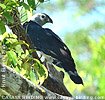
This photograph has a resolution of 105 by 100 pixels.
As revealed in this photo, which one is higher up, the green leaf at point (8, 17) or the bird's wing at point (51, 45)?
the bird's wing at point (51, 45)

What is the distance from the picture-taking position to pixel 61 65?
4629mm

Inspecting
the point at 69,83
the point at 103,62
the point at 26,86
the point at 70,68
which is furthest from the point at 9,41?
the point at 69,83

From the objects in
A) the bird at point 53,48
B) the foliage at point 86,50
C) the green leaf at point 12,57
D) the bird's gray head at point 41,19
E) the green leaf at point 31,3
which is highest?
the foliage at point 86,50

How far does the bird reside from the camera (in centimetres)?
454

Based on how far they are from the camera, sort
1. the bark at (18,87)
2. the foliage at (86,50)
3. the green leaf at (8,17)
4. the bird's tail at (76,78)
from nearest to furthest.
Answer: the bark at (18,87) → the green leaf at (8,17) → the bird's tail at (76,78) → the foliage at (86,50)

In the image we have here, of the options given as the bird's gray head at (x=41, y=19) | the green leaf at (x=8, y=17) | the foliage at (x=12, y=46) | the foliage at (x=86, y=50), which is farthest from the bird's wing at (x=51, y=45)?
the foliage at (x=86, y=50)

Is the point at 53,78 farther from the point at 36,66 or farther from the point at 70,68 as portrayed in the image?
the point at 36,66

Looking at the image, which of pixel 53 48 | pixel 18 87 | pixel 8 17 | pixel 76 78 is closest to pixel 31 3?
pixel 8 17

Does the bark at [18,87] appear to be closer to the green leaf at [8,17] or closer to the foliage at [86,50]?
the green leaf at [8,17]

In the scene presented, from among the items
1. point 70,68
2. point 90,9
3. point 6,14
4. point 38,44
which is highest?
point 90,9

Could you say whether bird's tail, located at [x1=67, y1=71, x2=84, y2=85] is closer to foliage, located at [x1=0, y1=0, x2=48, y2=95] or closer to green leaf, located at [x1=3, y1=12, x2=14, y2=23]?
foliage, located at [x1=0, y1=0, x2=48, y2=95]

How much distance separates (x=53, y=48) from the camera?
4.86 m

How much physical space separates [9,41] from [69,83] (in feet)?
16.2

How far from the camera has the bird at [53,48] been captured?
4543 mm
